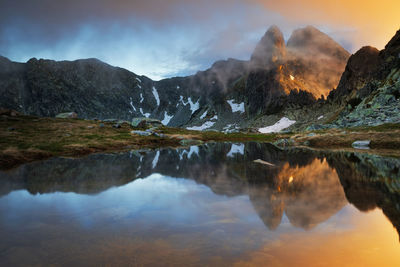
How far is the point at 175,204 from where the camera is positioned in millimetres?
8727

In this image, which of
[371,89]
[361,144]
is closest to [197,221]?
[361,144]

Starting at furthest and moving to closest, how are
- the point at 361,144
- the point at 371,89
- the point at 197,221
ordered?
the point at 371,89, the point at 361,144, the point at 197,221

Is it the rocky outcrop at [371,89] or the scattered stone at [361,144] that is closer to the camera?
the scattered stone at [361,144]

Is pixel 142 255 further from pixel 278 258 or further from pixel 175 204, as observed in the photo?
pixel 175 204

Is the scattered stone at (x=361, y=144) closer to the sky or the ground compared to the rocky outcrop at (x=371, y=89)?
closer to the ground

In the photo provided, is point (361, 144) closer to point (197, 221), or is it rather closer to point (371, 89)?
point (197, 221)

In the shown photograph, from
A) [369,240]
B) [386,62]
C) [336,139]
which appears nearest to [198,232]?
[369,240]

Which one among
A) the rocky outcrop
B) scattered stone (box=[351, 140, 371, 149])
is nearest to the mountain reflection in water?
scattered stone (box=[351, 140, 371, 149])

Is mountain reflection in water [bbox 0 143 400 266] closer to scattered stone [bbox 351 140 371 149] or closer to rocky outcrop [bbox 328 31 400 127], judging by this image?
scattered stone [bbox 351 140 371 149]

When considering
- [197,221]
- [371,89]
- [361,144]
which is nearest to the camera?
[197,221]

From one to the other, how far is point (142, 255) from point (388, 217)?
24.0ft

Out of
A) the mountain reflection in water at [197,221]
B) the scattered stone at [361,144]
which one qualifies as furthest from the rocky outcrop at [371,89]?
the mountain reflection in water at [197,221]

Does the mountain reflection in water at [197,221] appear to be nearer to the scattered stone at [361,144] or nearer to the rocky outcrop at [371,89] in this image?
the scattered stone at [361,144]


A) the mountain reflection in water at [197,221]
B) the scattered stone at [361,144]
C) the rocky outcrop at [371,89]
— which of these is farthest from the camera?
the rocky outcrop at [371,89]
